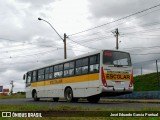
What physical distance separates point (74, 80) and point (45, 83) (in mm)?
5582

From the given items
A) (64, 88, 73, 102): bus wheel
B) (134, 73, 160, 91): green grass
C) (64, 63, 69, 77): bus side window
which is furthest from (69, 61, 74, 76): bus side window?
(134, 73, 160, 91): green grass

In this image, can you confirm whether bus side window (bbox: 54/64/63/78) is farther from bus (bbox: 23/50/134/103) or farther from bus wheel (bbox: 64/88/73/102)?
bus wheel (bbox: 64/88/73/102)

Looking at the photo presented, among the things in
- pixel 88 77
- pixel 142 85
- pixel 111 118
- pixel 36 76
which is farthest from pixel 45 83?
pixel 142 85

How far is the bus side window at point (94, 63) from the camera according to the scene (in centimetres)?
2096

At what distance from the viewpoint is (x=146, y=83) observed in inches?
2207

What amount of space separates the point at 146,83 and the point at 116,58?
36.0 meters

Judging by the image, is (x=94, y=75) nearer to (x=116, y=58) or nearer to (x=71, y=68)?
(x=116, y=58)

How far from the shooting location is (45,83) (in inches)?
1118

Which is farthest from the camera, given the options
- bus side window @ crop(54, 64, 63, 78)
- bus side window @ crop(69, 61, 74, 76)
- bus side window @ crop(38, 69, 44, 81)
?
bus side window @ crop(38, 69, 44, 81)

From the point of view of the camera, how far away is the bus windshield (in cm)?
2081

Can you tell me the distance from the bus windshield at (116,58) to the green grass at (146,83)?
30097mm

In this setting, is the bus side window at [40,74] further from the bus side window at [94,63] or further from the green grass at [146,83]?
the green grass at [146,83]

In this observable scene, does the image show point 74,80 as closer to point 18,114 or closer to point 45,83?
point 45,83

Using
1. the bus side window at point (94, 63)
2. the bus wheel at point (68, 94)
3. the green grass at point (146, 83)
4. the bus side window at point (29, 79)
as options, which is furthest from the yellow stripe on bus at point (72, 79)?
the green grass at point (146, 83)
